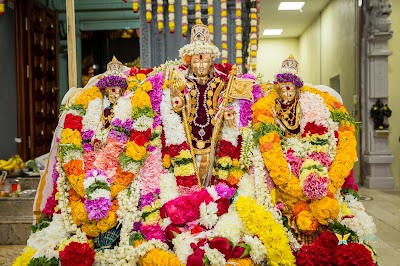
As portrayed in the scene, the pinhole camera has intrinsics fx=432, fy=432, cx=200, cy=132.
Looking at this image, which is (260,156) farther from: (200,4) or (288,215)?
(200,4)

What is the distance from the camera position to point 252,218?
3133 millimetres

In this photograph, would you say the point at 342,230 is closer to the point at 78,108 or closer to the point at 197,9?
the point at 78,108

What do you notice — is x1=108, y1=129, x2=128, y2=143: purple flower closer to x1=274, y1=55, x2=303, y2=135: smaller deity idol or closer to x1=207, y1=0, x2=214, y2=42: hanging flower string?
x1=274, y1=55, x2=303, y2=135: smaller deity idol

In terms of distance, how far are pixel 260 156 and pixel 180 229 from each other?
89 centimetres

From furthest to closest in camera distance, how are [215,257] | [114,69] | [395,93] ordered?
[395,93] < [114,69] < [215,257]

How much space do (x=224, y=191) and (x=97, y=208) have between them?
3.23ft

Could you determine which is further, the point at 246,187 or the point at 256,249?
the point at 246,187

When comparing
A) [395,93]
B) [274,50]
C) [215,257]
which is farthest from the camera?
[274,50]

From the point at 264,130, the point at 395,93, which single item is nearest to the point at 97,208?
the point at 264,130

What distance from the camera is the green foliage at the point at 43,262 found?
311 centimetres

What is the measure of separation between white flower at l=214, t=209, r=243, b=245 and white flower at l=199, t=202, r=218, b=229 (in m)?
0.05


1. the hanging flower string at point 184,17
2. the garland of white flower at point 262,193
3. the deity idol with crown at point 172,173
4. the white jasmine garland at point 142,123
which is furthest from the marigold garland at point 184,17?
the garland of white flower at point 262,193

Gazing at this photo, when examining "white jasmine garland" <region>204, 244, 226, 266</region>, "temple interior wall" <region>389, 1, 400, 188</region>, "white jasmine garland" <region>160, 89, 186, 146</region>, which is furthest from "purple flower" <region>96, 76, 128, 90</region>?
"temple interior wall" <region>389, 1, 400, 188</region>

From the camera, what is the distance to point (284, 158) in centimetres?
341
